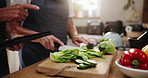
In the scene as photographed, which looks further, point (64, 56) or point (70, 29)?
point (70, 29)

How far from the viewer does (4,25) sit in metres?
1.03

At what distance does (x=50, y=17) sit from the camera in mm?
1210

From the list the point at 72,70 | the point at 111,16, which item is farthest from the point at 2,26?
the point at 111,16

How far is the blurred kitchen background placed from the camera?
264 cm

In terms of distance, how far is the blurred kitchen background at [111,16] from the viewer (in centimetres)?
264

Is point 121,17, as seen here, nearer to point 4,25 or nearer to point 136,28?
point 136,28

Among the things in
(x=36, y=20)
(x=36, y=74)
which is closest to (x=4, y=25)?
(x=36, y=20)

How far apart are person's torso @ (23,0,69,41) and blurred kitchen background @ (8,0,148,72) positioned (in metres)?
1.27

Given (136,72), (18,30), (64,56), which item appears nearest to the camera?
(136,72)

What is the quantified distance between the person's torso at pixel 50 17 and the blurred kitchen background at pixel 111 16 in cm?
127

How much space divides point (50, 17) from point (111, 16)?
6.81ft

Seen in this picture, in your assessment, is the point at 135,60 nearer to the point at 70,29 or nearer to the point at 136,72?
the point at 136,72

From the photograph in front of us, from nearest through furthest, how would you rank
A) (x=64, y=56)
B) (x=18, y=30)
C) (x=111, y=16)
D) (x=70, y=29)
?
(x=64, y=56)
(x=18, y=30)
(x=70, y=29)
(x=111, y=16)

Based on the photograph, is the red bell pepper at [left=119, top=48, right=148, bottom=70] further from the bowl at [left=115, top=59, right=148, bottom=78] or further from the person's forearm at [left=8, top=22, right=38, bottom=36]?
the person's forearm at [left=8, top=22, right=38, bottom=36]
